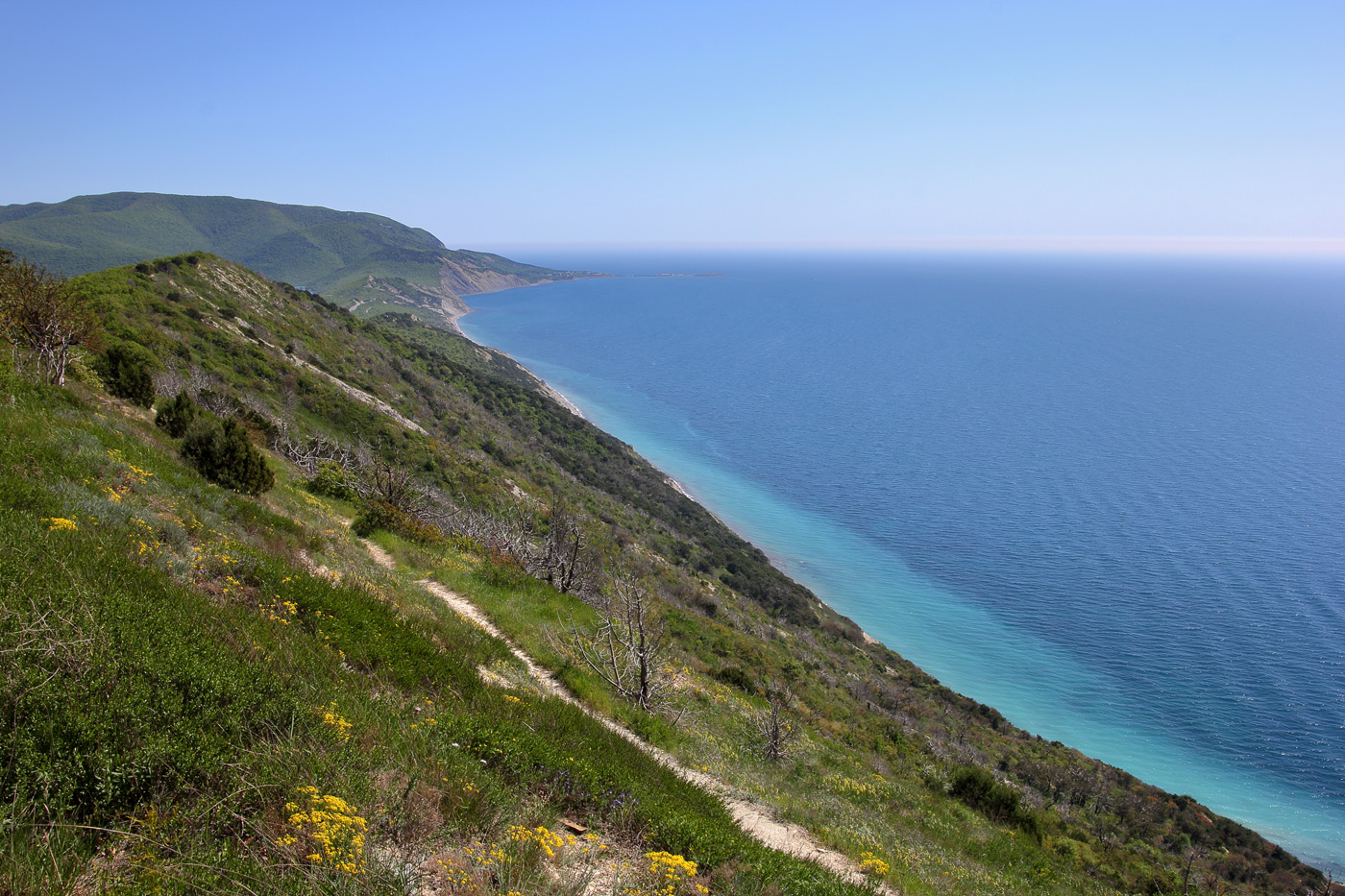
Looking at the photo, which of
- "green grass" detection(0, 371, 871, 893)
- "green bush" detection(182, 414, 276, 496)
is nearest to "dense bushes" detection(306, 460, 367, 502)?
A: "green bush" detection(182, 414, 276, 496)

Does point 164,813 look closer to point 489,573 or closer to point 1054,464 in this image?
point 489,573

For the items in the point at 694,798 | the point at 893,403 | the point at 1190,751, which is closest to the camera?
the point at 694,798

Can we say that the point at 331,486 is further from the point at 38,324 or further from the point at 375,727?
the point at 375,727

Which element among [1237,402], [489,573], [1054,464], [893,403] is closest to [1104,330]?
[1237,402]

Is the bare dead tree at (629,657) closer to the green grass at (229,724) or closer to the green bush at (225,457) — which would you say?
the green grass at (229,724)

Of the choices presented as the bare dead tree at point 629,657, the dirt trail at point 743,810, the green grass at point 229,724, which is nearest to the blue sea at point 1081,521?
the bare dead tree at point 629,657

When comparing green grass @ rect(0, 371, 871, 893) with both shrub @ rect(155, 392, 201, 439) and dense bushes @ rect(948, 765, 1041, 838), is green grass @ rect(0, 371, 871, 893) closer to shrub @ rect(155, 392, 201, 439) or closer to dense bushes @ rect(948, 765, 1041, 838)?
shrub @ rect(155, 392, 201, 439)
